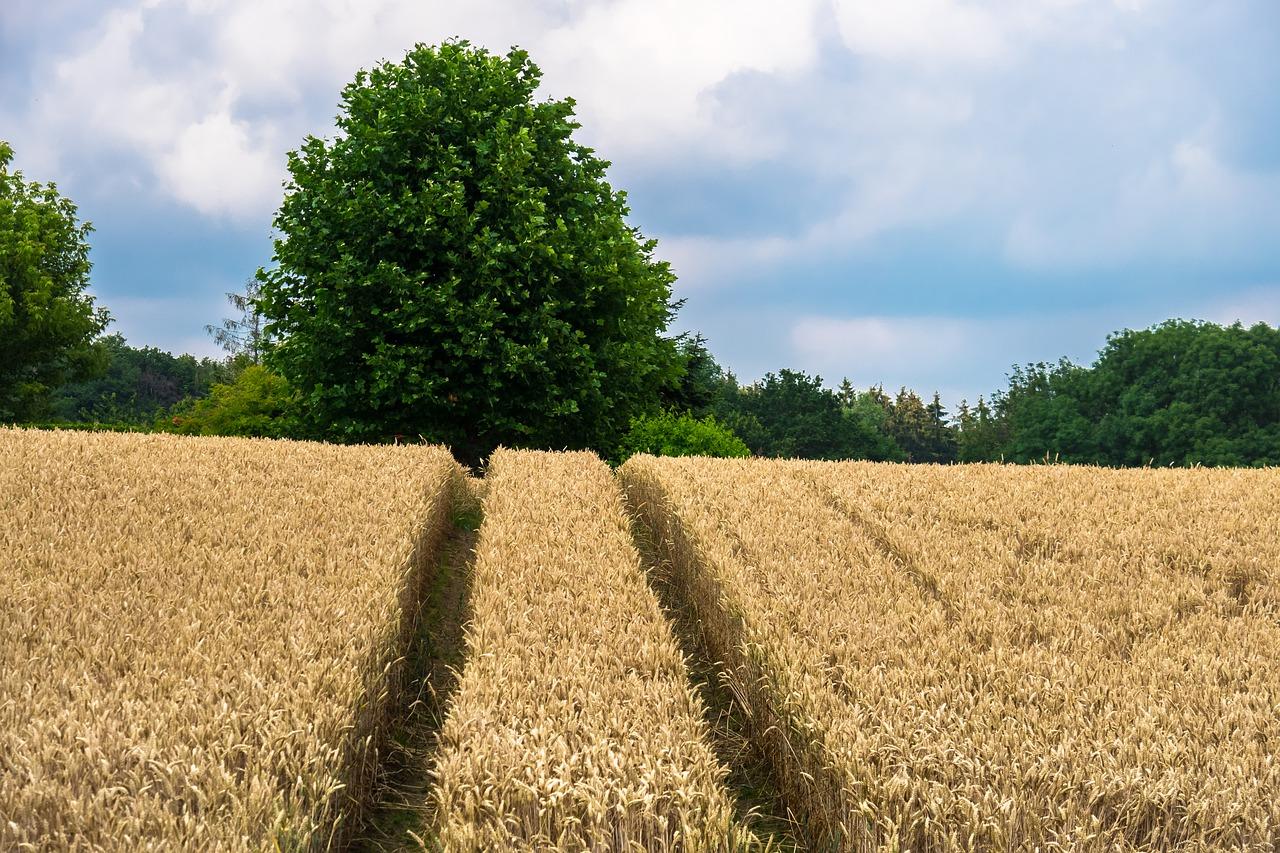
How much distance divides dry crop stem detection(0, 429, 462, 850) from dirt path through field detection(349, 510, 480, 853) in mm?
324

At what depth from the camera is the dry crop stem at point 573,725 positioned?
12.3 ft

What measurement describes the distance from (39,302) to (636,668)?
127ft

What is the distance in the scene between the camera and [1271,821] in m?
3.97

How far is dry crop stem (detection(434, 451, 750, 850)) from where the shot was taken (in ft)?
12.3

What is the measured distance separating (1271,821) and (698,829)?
105 inches

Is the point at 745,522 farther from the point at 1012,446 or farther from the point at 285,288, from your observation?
the point at 1012,446

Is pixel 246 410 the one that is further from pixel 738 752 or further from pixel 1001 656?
pixel 1001 656

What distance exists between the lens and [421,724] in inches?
264

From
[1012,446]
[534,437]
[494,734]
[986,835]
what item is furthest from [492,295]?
[1012,446]

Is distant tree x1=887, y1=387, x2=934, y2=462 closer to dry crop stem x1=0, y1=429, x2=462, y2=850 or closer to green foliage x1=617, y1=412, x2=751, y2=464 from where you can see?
green foliage x1=617, y1=412, x2=751, y2=464

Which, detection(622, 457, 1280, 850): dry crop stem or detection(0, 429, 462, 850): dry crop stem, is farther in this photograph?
detection(622, 457, 1280, 850): dry crop stem

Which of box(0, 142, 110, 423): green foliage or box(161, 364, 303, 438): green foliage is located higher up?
box(0, 142, 110, 423): green foliage

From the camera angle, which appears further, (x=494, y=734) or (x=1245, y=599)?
(x=1245, y=599)

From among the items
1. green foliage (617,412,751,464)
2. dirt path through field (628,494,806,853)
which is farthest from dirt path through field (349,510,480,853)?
green foliage (617,412,751,464)
